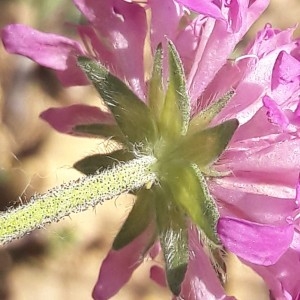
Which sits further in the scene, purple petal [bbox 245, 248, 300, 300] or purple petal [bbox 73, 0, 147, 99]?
purple petal [bbox 73, 0, 147, 99]

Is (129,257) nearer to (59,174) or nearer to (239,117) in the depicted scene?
(239,117)

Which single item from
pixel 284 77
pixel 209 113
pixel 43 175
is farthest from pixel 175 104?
pixel 43 175

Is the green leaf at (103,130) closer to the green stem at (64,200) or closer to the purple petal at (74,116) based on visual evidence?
the purple petal at (74,116)

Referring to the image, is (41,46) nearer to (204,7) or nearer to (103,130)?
(103,130)

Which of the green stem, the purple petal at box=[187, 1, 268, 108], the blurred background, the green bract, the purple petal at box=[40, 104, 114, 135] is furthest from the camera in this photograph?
the blurred background

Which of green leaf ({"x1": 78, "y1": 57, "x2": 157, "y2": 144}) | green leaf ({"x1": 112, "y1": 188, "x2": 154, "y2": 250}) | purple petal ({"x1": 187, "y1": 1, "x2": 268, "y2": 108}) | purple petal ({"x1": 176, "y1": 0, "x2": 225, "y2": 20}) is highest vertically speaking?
purple petal ({"x1": 176, "y1": 0, "x2": 225, "y2": 20})

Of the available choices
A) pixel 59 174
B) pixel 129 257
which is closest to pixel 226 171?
pixel 129 257

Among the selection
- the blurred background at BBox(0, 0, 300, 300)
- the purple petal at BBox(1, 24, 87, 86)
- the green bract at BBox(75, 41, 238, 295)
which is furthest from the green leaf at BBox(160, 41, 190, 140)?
the blurred background at BBox(0, 0, 300, 300)

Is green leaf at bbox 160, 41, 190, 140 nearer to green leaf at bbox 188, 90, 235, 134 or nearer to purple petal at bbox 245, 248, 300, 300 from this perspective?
green leaf at bbox 188, 90, 235, 134
